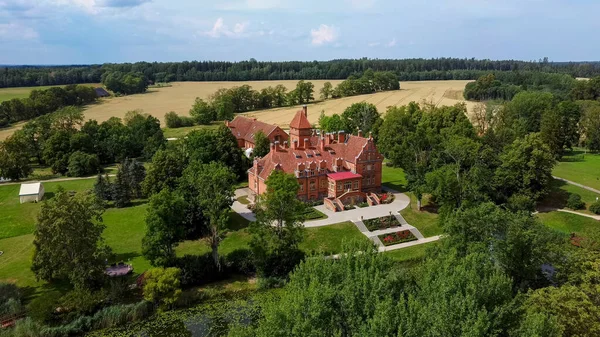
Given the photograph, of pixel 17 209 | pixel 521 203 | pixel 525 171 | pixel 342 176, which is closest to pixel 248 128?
pixel 342 176

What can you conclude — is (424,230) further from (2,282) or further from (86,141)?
(86,141)

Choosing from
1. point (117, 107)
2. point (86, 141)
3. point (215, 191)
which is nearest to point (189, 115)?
point (117, 107)

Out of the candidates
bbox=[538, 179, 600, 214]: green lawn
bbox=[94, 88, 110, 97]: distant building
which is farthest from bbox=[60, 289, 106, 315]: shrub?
bbox=[94, 88, 110, 97]: distant building

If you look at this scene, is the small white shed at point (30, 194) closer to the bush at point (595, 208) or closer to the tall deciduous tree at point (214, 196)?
the tall deciduous tree at point (214, 196)

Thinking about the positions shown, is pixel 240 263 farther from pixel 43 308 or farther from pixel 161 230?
pixel 43 308

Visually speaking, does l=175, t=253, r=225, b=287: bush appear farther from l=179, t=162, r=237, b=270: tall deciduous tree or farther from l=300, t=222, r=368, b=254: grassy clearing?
l=300, t=222, r=368, b=254: grassy clearing

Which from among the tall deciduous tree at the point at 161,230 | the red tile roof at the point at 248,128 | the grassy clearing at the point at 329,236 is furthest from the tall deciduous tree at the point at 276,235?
the red tile roof at the point at 248,128
